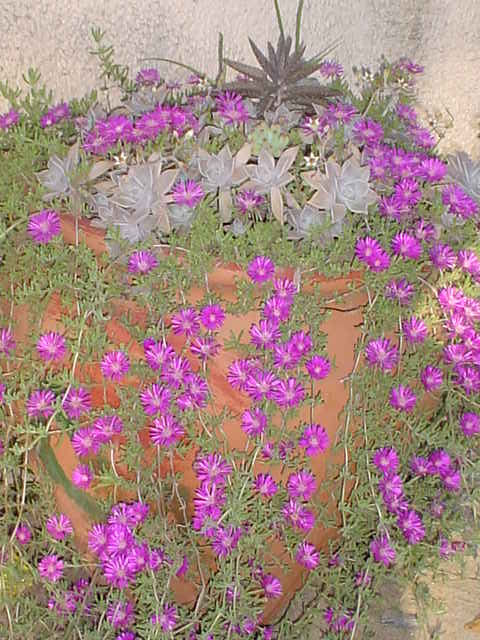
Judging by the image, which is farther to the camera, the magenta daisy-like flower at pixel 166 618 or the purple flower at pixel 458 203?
the purple flower at pixel 458 203

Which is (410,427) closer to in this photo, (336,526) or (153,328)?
(336,526)

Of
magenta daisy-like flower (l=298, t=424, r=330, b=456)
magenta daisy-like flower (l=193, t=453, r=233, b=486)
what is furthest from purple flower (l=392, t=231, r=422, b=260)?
magenta daisy-like flower (l=193, t=453, r=233, b=486)

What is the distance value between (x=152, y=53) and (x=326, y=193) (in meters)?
0.98

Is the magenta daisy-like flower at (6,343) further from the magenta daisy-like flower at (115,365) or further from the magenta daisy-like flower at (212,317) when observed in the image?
the magenta daisy-like flower at (212,317)

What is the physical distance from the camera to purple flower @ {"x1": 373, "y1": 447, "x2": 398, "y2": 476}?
45.3 inches

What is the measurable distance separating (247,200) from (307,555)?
1.58 feet

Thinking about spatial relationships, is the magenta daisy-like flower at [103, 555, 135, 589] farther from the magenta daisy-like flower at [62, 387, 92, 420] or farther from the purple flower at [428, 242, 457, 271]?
the purple flower at [428, 242, 457, 271]

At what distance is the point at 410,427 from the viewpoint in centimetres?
114

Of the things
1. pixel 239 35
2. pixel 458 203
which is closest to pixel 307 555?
pixel 458 203

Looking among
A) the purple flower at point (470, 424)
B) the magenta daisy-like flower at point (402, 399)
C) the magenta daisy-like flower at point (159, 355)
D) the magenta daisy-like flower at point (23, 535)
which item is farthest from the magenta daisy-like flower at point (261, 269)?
the magenta daisy-like flower at point (23, 535)

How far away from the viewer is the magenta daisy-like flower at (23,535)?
1.19m

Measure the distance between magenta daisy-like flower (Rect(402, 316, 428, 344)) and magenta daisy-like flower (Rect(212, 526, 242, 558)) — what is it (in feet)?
1.12

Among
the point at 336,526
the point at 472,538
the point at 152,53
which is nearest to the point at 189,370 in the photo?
the point at 336,526

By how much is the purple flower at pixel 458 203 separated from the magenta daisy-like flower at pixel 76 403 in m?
0.57
